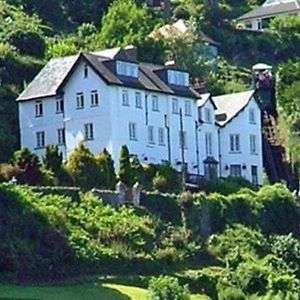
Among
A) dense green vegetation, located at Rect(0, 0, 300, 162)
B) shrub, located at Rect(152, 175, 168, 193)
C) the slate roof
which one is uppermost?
dense green vegetation, located at Rect(0, 0, 300, 162)

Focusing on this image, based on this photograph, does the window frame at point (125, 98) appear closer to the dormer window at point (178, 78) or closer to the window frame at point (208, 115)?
the dormer window at point (178, 78)

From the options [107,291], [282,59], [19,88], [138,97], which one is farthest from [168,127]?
[282,59]

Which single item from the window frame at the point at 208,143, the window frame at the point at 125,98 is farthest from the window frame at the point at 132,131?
the window frame at the point at 208,143

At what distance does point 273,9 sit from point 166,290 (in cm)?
7836

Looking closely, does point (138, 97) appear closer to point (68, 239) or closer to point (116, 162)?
point (116, 162)

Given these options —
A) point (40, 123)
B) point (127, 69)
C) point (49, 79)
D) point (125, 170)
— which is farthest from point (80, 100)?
point (125, 170)

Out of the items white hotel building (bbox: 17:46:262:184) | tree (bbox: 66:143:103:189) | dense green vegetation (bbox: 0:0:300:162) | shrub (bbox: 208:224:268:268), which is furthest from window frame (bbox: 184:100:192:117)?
tree (bbox: 66:143:103:189)

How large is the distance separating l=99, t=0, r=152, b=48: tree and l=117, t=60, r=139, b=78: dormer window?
18.5 meters

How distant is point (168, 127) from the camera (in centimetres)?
9919

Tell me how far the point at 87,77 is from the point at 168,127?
6.18 metres

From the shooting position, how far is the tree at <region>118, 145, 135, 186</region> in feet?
287

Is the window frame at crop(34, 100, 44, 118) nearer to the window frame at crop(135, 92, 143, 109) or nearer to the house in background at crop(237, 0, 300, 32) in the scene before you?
the window frame at crop(135, 92, 143, 109)

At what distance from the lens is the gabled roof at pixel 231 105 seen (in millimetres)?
104000

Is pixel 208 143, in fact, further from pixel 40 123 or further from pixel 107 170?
pixel 107 170
